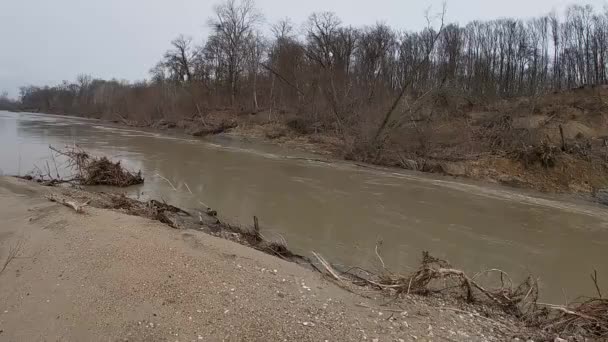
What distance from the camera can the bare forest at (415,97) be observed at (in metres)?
22.5

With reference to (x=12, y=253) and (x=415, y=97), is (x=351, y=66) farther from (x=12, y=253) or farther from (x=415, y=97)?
(x=12, y=253)

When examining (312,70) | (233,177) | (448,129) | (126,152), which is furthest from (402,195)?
(312,70)

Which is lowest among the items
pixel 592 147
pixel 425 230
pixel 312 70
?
pixel 425 230

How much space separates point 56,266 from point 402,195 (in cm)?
1188

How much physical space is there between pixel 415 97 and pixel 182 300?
25027mm

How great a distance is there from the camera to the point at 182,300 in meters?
4.90

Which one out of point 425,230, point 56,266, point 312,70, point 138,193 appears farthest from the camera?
point 312,70

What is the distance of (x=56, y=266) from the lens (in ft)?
19.0

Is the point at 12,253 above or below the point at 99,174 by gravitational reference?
below

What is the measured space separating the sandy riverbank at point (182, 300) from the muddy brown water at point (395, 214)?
2.77m

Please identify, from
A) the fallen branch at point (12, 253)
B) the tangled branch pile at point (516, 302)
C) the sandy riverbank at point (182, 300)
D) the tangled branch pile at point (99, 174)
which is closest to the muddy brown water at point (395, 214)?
the tangled branch pile at point (99, 174)

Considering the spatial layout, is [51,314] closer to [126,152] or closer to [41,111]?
[126,152]

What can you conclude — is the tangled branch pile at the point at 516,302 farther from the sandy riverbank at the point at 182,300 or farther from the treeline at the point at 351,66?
the treeline at the point at 351,66

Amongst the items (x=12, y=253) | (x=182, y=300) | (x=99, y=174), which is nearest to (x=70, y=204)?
(x=12, y=253)
